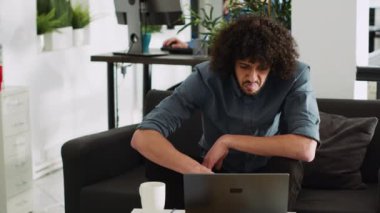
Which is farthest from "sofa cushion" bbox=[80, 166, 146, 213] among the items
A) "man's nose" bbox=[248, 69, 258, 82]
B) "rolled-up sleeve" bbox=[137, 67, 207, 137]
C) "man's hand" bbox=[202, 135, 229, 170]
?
"man's nose" bbox=[248, 69, 258, 82]

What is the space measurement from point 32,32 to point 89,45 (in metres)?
0.88

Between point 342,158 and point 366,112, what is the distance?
270mm

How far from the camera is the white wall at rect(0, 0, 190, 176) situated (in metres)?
4.66

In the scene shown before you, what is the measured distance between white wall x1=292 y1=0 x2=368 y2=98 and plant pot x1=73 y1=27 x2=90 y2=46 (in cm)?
218

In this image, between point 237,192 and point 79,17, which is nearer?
point 237,192

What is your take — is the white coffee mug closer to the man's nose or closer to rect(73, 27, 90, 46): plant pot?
the man's nose

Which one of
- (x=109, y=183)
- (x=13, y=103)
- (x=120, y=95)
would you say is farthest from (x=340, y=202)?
(x=120, y=95)

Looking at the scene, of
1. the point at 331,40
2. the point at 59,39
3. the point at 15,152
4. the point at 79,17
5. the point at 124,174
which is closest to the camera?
the point at 124,174

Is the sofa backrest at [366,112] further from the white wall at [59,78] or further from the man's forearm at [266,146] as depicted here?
the white wall at [59,78]

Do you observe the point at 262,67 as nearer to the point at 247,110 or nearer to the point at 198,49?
the point at 247,110

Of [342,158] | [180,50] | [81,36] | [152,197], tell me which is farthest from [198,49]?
[152,197]

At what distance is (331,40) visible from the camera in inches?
141

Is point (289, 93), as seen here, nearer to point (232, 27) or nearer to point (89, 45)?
point (232, 27)

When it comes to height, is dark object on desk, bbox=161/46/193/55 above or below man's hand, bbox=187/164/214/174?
above
